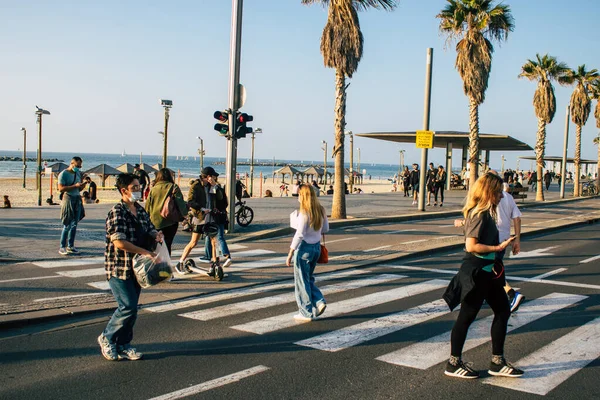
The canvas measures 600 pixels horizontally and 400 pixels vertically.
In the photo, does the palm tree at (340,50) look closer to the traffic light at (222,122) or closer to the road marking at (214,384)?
the traffic light at (222,122)

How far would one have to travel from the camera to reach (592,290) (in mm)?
8984

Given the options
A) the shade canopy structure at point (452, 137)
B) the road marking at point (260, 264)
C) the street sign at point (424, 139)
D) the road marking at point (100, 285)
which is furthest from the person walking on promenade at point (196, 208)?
the shade canopy structure at point (452, 137)

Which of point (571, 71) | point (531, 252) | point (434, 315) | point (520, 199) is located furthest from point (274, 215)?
point (571, 71)

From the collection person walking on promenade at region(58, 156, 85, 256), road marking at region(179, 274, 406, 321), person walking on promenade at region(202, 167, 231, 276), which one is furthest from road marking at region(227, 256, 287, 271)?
person walking on promenade at region(58, 156, 85, 256)

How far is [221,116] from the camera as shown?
14.4 metres

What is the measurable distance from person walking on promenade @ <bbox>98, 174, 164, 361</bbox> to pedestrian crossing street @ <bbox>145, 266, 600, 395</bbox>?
1527mm

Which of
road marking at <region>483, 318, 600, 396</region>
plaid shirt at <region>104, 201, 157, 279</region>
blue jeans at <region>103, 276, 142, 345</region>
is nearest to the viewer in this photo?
road marking at <region>483, 318, 600, 396</region>

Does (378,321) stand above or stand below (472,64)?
below

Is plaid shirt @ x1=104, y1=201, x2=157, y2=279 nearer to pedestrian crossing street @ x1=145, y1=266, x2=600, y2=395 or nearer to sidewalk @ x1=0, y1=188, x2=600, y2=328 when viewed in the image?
pedestrian crossing street @ x1=145, y1=266, x2=600, y2=395

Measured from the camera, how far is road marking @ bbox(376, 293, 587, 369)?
5.50m

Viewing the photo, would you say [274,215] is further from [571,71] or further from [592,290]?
[571,71]

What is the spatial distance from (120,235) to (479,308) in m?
3.18

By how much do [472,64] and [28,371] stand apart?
1013 inches

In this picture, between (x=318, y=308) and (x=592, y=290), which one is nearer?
(x=318, y=308)
